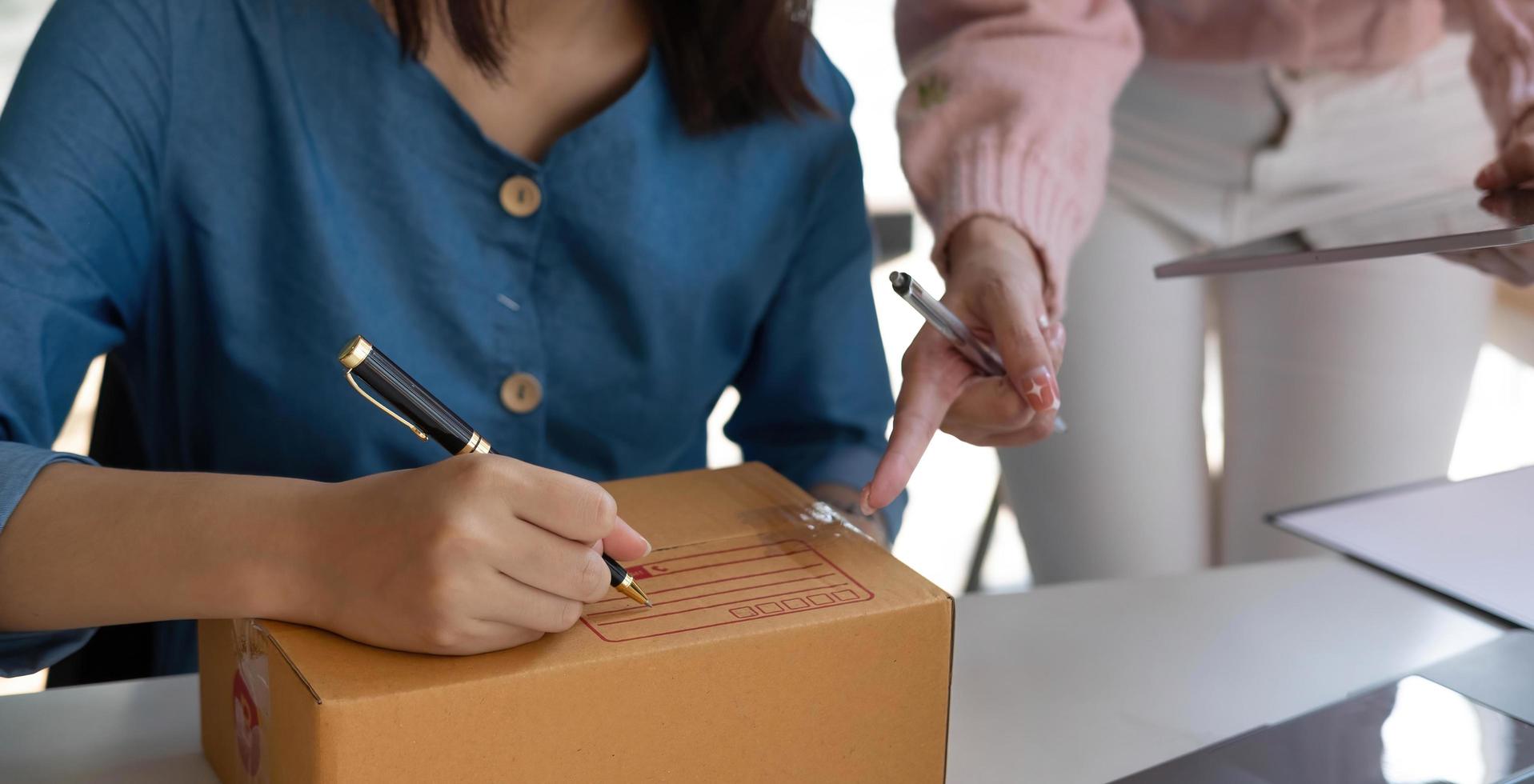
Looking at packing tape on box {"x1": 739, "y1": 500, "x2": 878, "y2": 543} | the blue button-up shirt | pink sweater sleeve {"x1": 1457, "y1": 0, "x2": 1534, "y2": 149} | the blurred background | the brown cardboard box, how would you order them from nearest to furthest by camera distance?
the brown cardboard box < packing tape on box {"x1": 739, "y1": 500, "x2": 878, "y2": 543} < the blue button-up shirt < pink sweater sleeve {"x1": 1457, "y1": 0, "x2": 1534, "y2": 149} < the blurred background

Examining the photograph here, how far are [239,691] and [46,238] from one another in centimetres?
26

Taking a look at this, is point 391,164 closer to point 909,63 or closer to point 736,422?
point 736,422

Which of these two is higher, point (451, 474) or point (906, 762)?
point (451, 474)

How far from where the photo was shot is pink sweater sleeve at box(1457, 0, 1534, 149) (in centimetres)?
76

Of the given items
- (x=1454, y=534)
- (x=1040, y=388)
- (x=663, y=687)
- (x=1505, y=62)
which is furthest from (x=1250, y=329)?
(x=663, y=687)

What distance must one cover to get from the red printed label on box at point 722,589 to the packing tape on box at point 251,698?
11 cm

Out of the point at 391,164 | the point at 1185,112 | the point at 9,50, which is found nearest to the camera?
the point at 391,164

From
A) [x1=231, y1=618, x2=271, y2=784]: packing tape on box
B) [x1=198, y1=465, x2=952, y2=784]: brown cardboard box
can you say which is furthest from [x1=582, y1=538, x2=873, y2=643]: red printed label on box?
[x1=231, y1=618, x2=271, y2=784]: packing tape on box

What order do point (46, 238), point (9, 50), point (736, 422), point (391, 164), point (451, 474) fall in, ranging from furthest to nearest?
1. point (9, 50)
2. point (736, 422)
3. point (391, 164)
4. point (46, 238)
5. point (451, 474)

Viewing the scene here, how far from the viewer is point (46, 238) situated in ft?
1.98

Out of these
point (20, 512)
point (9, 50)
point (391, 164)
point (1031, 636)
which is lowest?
point (1031, 636)

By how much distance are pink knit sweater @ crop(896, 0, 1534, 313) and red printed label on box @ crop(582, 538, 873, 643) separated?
0.33 metres

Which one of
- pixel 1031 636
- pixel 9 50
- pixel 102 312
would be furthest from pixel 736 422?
pixel 9 50

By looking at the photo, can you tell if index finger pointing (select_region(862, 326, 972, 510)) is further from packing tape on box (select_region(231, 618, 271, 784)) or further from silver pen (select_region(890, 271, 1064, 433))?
packing tape on box (select_region(231, 618, 271, 784))
